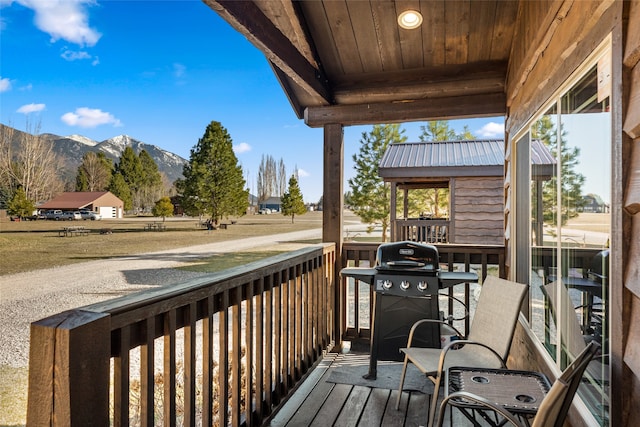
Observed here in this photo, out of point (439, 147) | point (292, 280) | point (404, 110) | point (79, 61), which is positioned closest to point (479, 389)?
point (292, 280)

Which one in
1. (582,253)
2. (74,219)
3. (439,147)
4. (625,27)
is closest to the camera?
(625,27)

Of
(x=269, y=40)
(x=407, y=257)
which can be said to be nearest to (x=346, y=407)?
(x=407, y=257)

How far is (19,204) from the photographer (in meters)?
16.2

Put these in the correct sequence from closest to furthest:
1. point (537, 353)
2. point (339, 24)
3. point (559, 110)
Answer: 1. point (559, 110)
2. point (537, 353)
3. point (339, 24)

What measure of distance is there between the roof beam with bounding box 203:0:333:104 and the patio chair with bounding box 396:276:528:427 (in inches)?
77.5

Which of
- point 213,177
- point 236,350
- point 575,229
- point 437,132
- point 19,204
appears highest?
point 437,132

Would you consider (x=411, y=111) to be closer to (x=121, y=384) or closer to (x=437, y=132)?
(x=121, y=384)

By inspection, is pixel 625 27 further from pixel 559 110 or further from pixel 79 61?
pixel 79 61

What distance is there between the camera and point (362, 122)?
141 inches

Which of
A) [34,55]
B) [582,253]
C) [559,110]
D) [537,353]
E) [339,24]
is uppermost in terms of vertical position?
[34,55]

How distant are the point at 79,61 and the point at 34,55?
12.7ft

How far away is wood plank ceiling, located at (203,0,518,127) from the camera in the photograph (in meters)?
2.70

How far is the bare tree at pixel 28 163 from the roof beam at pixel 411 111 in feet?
51.3

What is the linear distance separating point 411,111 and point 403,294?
1659 mm
